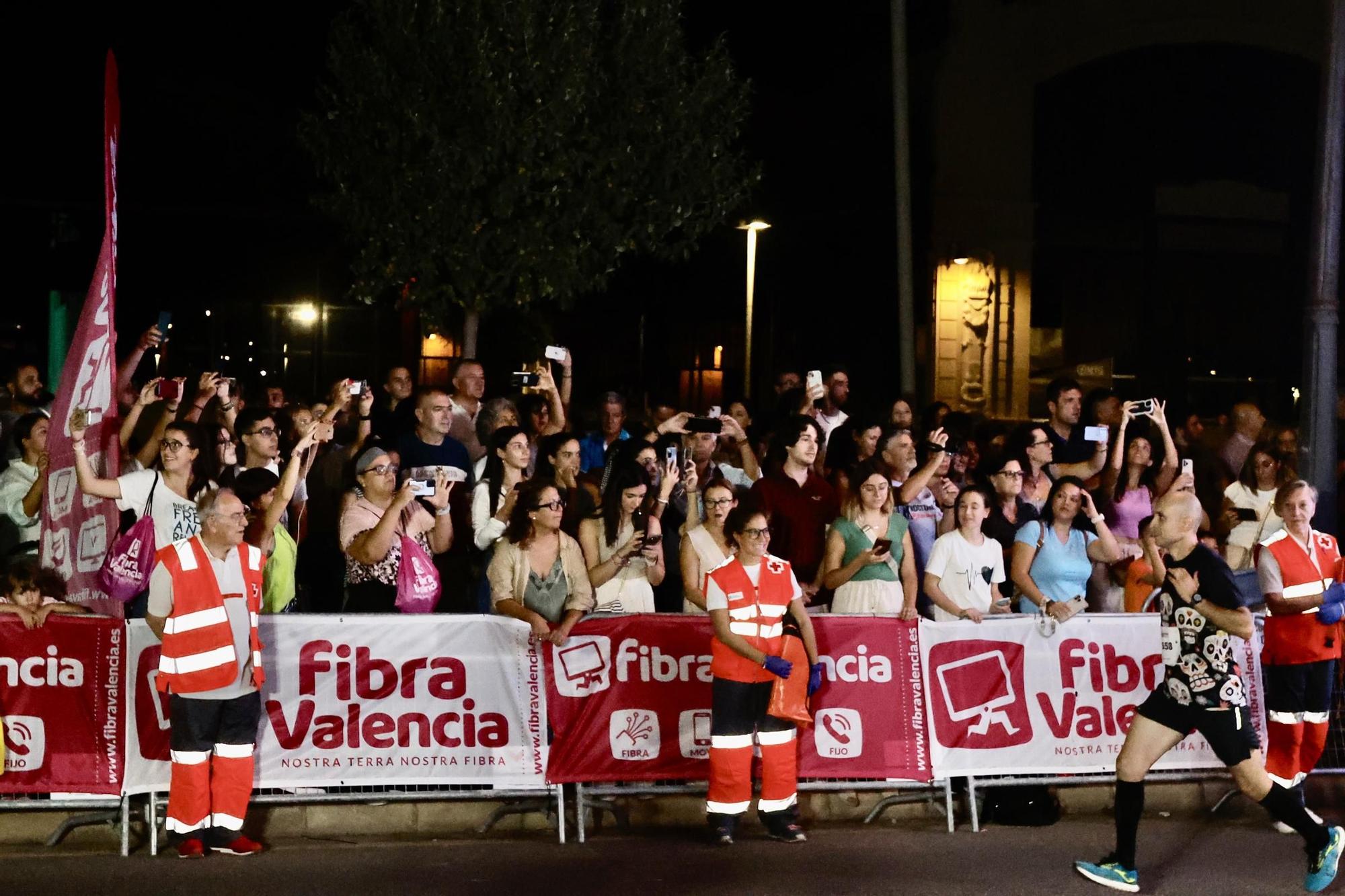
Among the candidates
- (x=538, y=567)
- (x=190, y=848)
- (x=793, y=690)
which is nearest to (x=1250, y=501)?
(x=793, y=690)

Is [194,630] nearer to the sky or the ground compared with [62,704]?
nearer to the sky

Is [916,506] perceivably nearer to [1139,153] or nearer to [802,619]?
[802,619]

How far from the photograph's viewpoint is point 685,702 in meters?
9.16

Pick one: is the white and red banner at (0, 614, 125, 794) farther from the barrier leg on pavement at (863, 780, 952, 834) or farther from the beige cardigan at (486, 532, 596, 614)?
the barrier leg on pavement at (863, 780, 952, 834)

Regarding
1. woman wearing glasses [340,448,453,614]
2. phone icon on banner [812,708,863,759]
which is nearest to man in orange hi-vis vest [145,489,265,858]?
woman wearing glasses [340,448,453,614]

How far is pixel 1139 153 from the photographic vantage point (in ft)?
75.6

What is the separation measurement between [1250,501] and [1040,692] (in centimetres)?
311

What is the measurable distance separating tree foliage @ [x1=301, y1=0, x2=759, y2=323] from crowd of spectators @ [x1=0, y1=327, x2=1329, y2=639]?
22.8ft

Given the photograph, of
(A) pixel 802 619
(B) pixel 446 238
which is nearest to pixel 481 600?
(A) pixel 802 619

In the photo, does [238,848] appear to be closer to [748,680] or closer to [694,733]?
[694,733]

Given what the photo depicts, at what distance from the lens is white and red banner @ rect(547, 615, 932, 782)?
8.98 meters

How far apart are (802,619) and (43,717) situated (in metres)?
3.86

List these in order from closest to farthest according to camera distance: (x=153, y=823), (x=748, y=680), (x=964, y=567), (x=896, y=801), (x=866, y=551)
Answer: (x=153, y=823) → (x=748, y=680) → (x=896, y=801) → (x=866, y=551) → (x=964, y=567)

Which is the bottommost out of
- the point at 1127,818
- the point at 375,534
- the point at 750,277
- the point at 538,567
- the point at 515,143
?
the point at 1127,818
